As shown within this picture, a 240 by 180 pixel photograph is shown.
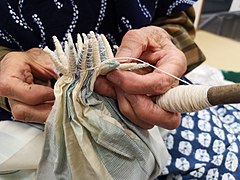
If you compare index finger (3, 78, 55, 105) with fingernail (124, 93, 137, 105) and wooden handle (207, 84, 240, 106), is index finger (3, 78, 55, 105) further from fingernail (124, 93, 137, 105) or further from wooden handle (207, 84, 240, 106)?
wooden handle (207, 84, 240, 106)

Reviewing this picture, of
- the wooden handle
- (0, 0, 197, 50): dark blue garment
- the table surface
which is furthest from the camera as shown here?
the table surface

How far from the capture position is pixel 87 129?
481 mm

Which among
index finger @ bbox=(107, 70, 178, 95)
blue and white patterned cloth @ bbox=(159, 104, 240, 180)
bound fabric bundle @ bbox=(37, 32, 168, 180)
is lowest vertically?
blue and white patterned cloth @ bbox=(159, 104, 240, 180)

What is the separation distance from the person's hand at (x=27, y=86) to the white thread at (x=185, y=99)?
0.58 feet

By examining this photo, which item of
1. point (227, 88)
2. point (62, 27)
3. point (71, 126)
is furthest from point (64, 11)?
point (227, 88)

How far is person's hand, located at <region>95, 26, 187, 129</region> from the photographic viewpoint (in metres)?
0.45

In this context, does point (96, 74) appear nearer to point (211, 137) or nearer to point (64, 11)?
point (64, 11)

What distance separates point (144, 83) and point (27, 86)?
18 centimetres

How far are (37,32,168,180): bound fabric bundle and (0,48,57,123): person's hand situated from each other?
0.05 metres

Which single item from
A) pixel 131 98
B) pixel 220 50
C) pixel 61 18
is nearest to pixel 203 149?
pixel 131 98

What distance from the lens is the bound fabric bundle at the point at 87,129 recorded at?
456mm

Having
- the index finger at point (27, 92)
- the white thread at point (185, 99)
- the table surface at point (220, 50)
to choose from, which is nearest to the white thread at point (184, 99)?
the white thread at point (185, 99)

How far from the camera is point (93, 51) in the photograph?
443 millimetres

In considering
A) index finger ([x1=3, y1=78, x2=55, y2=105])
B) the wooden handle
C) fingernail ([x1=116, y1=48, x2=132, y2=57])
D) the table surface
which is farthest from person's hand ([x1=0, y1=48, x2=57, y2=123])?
the table surface
